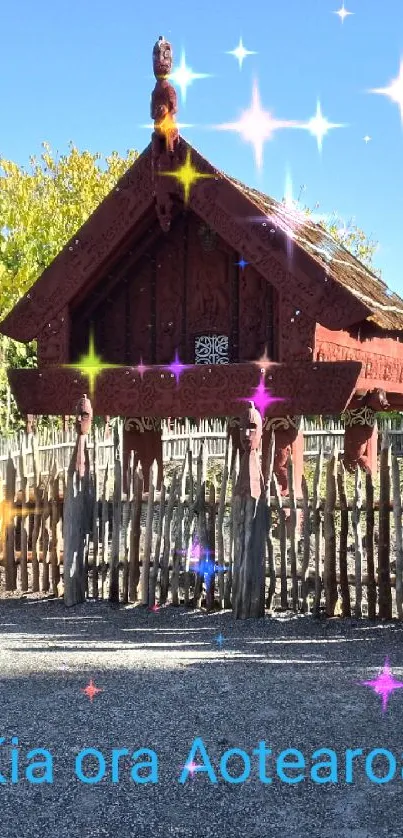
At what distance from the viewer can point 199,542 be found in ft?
26.0

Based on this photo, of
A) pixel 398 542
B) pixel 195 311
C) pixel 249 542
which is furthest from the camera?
pixel 195 311

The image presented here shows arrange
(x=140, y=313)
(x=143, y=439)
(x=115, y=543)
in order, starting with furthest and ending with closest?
(x=143, y=439) < (x=140, y=313) < (x=115, y=543)

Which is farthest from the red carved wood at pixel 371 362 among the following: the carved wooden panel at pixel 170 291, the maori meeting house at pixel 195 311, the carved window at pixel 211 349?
the carved wooden panel at pixel 170 291

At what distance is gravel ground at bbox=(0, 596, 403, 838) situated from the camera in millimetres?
3889

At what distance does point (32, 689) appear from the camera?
5699 mm

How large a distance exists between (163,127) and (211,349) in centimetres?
280

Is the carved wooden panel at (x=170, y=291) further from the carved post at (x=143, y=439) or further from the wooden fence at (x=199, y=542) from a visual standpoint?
the wooden fence at (x=199, y=542)

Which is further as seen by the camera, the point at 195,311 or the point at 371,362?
the point at 371,362

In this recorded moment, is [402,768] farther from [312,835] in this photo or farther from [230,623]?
[230,623]

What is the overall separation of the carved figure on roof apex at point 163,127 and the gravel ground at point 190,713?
5271 mm

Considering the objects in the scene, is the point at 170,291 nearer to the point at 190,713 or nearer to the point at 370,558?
the point at 370,558

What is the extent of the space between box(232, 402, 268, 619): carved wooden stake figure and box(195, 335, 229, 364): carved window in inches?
155

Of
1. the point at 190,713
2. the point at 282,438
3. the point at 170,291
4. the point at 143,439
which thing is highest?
the point at 170,291

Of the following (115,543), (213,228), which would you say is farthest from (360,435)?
(115,543)
